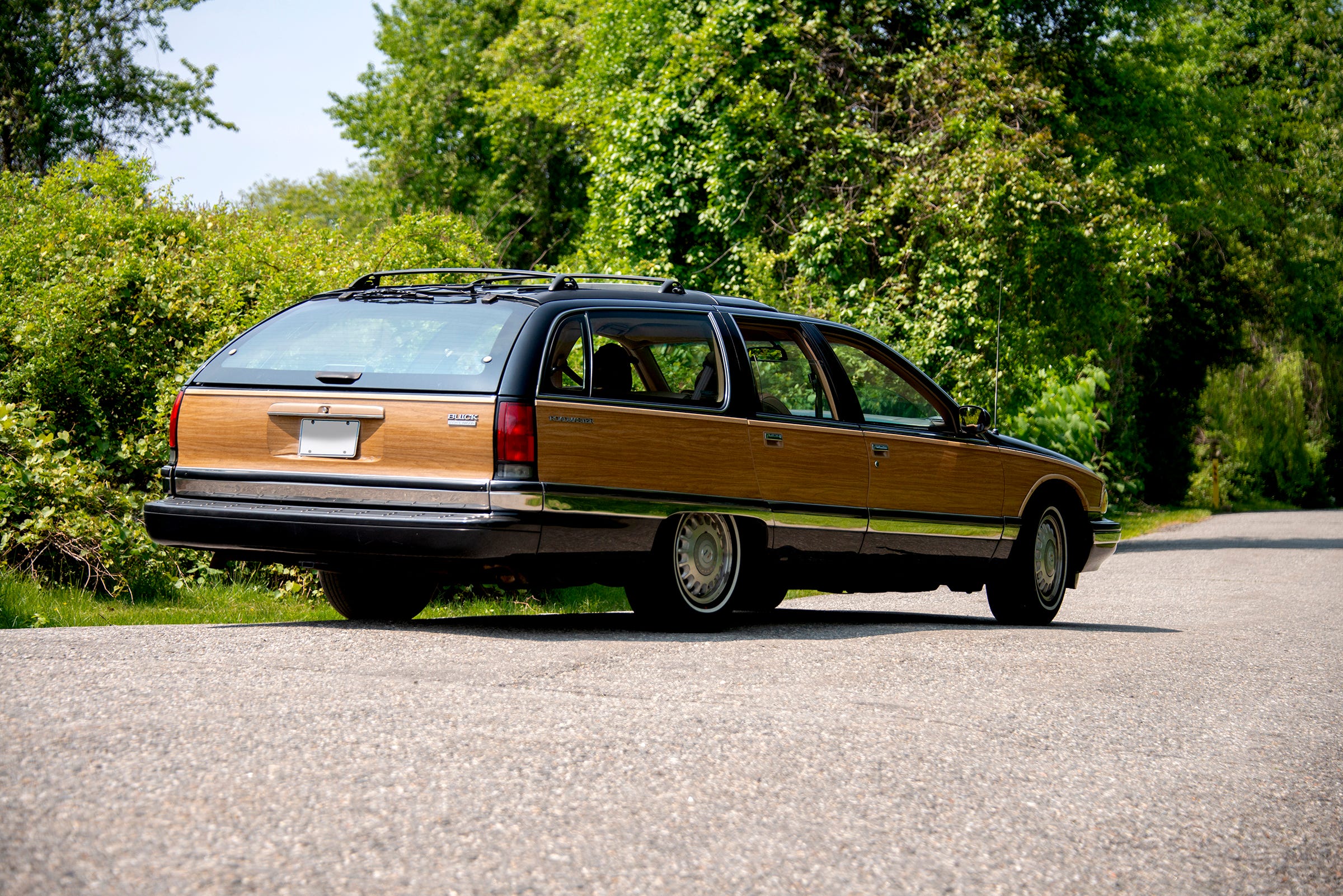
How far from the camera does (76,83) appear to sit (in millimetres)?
34750

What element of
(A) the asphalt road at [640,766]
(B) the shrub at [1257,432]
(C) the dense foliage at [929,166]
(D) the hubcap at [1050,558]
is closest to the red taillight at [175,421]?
(A) the asphalt road at [640,766]

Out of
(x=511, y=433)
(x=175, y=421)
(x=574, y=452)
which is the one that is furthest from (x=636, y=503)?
(x=175, y=421)

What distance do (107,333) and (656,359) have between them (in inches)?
171

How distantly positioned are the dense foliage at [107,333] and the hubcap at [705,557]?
403cm

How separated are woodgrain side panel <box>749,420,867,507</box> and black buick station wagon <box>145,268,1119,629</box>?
0.5 inches

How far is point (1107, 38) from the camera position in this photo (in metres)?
26.1

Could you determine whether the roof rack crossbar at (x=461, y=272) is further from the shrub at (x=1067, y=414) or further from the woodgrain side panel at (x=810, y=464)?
the shrub at (x=1067, y=414)

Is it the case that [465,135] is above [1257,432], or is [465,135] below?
above

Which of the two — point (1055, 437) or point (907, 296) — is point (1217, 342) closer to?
point (1055, 437)

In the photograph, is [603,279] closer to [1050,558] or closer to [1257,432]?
[1050,558]

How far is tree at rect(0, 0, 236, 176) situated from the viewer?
33688mm

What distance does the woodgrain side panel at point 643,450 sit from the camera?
22.9 ft

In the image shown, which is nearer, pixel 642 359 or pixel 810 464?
pixel 810 464

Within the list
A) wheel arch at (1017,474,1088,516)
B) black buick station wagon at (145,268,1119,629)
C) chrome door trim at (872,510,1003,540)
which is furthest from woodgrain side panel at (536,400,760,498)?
wheel arch at (1017,474,1088,516)
